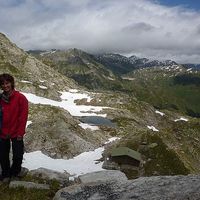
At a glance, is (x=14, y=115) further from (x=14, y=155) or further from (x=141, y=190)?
(x=141, y=190)

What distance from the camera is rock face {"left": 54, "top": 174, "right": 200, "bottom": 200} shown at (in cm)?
1206

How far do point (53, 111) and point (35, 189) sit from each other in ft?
226

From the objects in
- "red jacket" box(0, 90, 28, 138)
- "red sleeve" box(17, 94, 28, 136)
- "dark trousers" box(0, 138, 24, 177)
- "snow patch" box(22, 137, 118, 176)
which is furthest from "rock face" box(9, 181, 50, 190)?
"snow patch" box(22, 137, 118, 176)

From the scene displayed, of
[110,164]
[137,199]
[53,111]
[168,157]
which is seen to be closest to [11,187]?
[137,199]

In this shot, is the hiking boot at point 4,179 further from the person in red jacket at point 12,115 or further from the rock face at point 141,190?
the rock face at point 141,190

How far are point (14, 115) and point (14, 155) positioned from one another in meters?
1.76

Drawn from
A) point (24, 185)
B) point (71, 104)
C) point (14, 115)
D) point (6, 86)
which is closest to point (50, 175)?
point (24, 185)

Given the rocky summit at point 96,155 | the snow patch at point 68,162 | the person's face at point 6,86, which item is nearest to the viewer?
the rocky summit at point 96,155

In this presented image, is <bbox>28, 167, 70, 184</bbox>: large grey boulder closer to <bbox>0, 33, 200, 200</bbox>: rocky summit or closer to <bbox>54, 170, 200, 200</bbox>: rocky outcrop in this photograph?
<bbox>0, 33, 200, 200</bbox>: rocky summit

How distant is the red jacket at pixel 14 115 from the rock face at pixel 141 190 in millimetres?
3409

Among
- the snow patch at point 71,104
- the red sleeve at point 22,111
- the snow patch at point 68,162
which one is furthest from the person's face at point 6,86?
the snow patch at point 71,104

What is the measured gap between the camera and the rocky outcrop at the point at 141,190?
12062 millimetres

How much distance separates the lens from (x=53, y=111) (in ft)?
279

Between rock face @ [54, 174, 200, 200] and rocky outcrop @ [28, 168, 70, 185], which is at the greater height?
rock face @ [54, 174, 200, 200]
